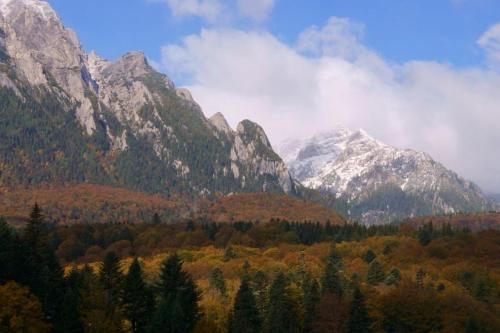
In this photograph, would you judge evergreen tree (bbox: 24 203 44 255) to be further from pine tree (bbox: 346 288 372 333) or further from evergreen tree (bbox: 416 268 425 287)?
evergreen tree (bbox: 416 268 425 287)

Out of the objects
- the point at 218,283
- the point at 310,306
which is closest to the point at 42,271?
the point at 310,306

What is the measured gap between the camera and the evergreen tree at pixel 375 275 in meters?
175

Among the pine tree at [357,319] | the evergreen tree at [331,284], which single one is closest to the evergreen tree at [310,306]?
the evergreen tree at [331,284]

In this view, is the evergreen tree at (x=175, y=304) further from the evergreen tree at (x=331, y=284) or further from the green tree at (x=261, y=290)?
the evergreen tree at (x=331, y=284)

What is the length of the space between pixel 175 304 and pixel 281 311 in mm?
33321

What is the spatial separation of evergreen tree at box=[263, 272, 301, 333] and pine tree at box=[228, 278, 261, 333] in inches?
102

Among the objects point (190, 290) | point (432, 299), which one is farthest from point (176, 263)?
point (432, 299)

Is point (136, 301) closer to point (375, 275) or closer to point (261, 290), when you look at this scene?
point (261, 290)

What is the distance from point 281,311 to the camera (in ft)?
392

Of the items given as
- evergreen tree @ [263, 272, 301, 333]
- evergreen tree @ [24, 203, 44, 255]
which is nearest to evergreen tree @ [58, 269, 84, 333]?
evergreen tree @ [24, 203, 44, 255]

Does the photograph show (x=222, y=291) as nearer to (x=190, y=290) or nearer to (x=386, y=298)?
(x=386, y=298)

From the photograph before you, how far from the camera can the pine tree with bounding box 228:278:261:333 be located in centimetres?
A: 11253

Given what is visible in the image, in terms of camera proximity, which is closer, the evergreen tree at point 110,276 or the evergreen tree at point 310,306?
the evergreen tree at point 110,276

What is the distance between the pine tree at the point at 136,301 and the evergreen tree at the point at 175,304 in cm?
234
